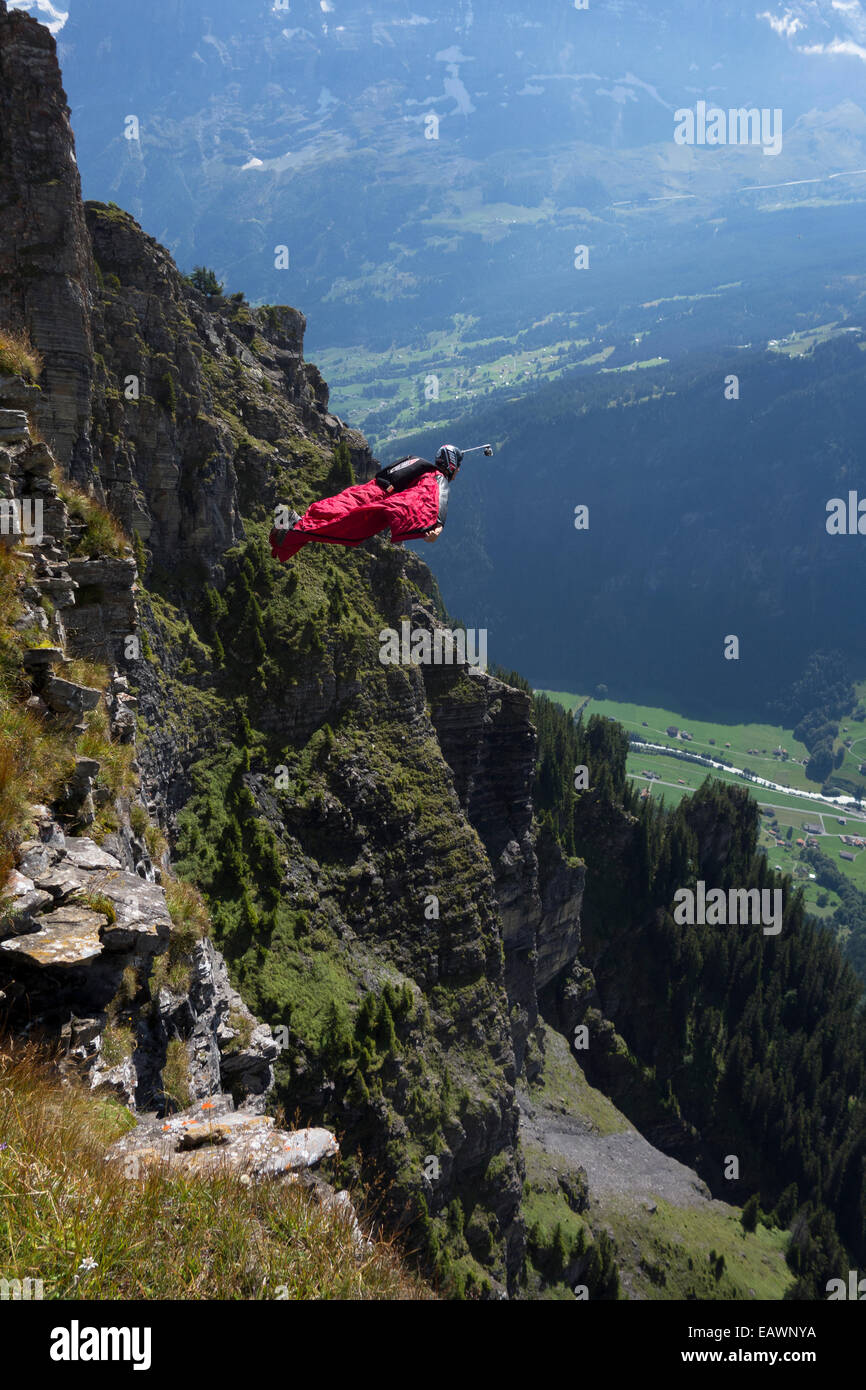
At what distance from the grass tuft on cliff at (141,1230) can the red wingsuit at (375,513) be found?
1415cm

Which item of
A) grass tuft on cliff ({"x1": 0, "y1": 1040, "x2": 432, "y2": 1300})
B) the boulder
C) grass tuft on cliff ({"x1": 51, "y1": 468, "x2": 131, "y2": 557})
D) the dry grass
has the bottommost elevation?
grass tuft on cliff ({"x1": 0, "y1": 1040, "x2": 432, "y2": 1300})

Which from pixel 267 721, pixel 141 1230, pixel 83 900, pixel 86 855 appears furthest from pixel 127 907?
pixel 267 721

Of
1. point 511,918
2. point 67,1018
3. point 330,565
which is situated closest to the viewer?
point 67,1018

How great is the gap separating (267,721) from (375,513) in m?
28.3

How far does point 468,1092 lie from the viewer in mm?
48094

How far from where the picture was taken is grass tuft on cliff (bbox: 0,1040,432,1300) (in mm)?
7969

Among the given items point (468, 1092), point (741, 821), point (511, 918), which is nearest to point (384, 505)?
point (468, 1092)

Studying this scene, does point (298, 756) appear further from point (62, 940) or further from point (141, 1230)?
point (141, 1230)

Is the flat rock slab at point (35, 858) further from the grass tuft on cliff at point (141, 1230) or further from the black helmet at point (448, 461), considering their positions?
the black helmet at point (448, 461)

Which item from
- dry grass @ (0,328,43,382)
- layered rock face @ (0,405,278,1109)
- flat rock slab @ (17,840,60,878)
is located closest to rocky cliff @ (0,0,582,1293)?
layered rock face @ (0,405,278,1109)

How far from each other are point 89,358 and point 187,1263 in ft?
112

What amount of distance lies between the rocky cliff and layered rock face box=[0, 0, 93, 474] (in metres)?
0.09

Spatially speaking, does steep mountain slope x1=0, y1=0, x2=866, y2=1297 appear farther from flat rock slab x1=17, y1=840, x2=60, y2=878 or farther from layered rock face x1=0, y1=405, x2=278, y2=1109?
flat rock slab x1=17, y1=840, x2=60, y2=878
